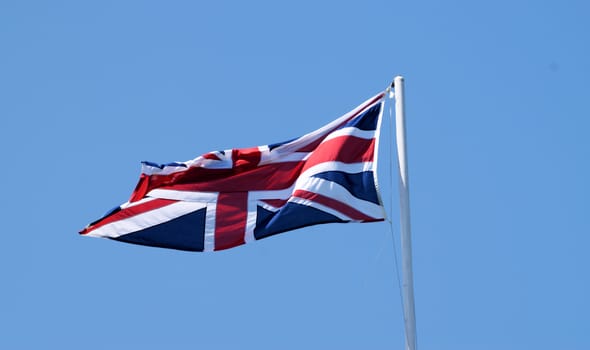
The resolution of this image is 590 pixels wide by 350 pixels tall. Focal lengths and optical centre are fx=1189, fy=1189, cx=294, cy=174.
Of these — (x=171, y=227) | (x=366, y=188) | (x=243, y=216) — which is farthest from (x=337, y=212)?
(x=171, y=227)

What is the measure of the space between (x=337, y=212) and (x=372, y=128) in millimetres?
1910

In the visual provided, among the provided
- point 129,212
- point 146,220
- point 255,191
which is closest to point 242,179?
point 255,191

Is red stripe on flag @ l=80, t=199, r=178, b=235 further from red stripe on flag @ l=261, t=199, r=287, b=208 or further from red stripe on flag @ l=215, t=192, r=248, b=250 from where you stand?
red stripe on flag @ l=261, t=199, r=287, b=208

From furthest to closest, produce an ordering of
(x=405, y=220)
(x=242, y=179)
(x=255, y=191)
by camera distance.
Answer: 1. (x=242, y=179)
2. (x=255, y=191)
3. (x=405, y=220)

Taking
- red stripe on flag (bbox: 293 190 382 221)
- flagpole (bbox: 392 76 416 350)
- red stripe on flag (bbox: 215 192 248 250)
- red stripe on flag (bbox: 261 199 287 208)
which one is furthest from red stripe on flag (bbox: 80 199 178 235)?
flagpole (bbox: 392 76 416 350)

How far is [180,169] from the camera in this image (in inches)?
901

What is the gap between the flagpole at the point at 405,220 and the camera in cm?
1875

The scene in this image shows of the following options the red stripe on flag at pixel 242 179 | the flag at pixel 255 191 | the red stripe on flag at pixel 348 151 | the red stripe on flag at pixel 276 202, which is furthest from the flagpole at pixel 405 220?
the red stripe on flag at pixel 276 202

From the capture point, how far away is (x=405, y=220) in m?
19.4

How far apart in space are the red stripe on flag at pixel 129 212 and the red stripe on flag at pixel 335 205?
2.87 meters

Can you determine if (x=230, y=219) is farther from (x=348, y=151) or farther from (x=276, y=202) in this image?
(x=348, y=151)

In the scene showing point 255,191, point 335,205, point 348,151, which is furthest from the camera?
point 255,191

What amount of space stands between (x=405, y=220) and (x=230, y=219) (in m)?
4.25

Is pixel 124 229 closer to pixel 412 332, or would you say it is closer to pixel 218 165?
pixel 218 165
